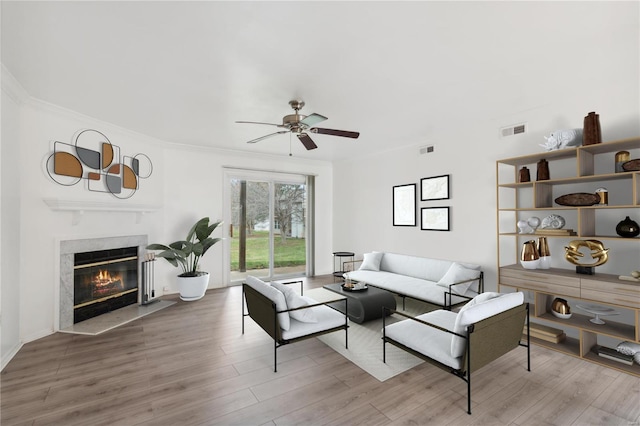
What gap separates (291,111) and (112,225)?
334cm

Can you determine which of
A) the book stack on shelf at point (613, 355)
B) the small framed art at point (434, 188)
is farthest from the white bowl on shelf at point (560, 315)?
the small framed art at point (434, 188)

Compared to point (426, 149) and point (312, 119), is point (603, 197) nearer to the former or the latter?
point (426, 149)

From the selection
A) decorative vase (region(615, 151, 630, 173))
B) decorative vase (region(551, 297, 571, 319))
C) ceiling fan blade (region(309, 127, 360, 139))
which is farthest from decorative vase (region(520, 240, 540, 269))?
ceiling fan blade (region(309, 127, 360, 139))

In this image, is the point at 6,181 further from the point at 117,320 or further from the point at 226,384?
the point at 226,384

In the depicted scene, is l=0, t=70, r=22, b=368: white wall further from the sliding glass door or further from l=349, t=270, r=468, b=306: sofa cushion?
l=349, t=270, r=468, b=306: sofa cushion

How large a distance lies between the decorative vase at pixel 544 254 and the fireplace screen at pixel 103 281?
5961 mm

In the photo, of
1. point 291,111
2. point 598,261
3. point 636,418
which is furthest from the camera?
point 291,111

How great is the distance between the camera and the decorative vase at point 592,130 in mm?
2851

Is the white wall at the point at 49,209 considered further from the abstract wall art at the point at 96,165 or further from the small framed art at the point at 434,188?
the small framed art at the point at 434,188

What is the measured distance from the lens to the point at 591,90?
3166 mm

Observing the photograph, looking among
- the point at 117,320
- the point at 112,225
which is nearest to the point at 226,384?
the point at 117,320

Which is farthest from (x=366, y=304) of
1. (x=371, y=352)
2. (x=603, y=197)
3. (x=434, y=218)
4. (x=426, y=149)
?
(x=426, y=149)

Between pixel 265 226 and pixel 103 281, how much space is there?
3134 mm

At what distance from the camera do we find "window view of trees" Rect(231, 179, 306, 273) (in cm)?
631
